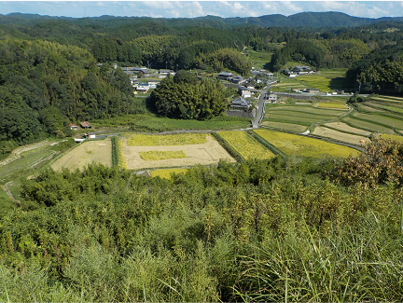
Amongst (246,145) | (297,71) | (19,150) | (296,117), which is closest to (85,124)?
(19,150)

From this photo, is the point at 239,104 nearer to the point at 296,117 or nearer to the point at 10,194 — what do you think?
the point at 296,117

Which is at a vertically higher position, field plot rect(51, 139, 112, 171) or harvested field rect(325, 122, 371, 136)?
harvested field rect(325, 122, 371, 136)

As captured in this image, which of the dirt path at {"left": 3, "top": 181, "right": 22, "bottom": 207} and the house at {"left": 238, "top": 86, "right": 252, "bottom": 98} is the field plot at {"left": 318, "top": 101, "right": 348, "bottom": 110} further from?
the dirt path at {"left": 3, "top": 181, "right": 22, "bottom": 207}

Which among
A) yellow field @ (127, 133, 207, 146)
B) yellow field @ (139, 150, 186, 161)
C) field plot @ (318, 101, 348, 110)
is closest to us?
yellow field @ (139, 150, 186, 161)

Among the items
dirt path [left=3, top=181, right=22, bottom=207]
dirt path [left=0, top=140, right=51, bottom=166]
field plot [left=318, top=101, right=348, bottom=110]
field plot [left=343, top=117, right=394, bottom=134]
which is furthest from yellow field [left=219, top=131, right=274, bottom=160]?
field plot [left=318, top=101, right=348, bottom=110]

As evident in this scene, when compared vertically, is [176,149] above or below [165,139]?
below

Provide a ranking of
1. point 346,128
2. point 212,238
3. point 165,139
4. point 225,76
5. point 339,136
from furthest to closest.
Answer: point 225,76
point 346,128
point 339,136
point 165,139
point 212,238

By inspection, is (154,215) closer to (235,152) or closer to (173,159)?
(173,159)

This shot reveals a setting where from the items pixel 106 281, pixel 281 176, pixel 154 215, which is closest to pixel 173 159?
pixel 281 176
